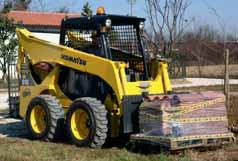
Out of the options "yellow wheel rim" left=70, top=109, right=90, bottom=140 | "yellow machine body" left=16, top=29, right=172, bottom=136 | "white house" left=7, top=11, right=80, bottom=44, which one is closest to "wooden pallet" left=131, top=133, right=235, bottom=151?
"yellow machine body" left=16, top=29, right=172, bottom=136

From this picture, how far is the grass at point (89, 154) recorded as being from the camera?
28.9 feet

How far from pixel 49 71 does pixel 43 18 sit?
133 ft

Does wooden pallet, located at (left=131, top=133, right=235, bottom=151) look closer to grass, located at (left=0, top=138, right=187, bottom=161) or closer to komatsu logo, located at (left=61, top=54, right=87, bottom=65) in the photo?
grass, located at (left=0, top=138, right=187, bottom=161)

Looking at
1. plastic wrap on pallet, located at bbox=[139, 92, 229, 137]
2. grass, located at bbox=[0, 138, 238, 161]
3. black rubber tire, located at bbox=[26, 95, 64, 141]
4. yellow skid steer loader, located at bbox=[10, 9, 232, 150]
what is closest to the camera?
grass, located at bbox=[0, 138, 238, 161]

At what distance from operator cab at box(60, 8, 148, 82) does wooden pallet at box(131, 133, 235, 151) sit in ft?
5.76

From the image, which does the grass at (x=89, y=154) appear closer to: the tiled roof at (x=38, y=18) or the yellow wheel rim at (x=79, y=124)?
the yellow wheel rim at (x=79, y=124)

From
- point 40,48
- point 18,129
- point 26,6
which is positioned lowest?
point 18,129

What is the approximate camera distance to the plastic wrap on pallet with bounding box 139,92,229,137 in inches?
359

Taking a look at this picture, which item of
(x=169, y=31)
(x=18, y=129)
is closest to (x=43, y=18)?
(x=169, y=31)

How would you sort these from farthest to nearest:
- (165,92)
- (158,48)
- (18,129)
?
(158,48) → (18,129) → (165,92)

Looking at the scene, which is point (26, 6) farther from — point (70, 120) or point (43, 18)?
point (70, 120)

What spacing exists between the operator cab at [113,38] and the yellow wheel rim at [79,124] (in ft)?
3.71

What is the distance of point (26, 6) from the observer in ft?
231

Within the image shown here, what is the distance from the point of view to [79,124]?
10625 mm
